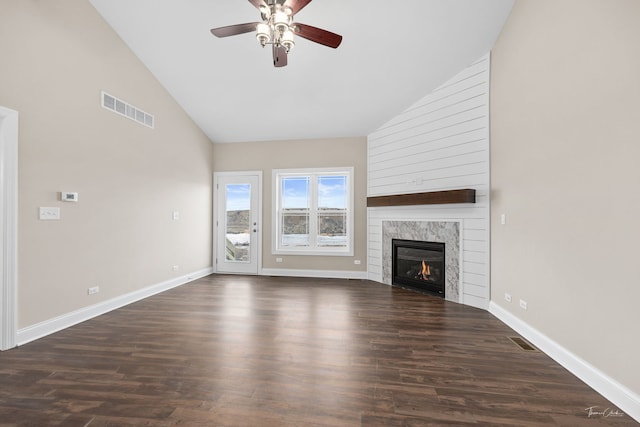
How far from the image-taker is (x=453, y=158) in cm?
446

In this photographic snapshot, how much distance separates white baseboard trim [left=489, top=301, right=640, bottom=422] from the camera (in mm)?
1954

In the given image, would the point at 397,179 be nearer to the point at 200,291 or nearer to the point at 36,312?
the point at 200,291

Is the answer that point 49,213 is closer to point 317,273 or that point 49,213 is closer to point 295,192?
point 295,192

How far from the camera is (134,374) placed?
7.78 feet

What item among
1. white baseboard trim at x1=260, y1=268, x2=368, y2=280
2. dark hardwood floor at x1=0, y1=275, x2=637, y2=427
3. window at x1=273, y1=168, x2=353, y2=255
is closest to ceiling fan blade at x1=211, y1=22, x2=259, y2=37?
Result: dark hardwood floor at x1=0, y1=275, x2=637, y2=427

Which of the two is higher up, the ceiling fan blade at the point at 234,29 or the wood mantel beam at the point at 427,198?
the ceiling fan blade at the point at 234,29

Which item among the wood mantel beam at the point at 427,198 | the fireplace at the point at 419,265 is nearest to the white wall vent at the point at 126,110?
the wood mantel beam at the point at 427,198

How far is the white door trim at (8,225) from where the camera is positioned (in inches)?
109

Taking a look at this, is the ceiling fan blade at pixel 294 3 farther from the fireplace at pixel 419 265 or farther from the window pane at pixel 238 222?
the window pane at pixel 238 222

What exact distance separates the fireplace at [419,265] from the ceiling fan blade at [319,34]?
3.35m

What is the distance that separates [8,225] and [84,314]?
135cm

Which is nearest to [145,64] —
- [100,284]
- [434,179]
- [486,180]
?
[100,284]

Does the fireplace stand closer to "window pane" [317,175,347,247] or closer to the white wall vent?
"window pane" [317,175,347,247]

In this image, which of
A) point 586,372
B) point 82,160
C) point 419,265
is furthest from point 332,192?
point 586,372
